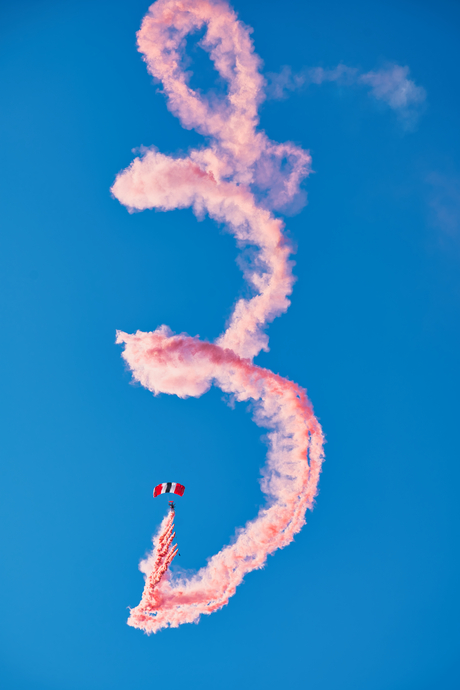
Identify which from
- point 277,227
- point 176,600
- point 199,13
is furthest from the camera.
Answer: point 176,600

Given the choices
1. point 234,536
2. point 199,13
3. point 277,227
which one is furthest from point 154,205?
point 234,536

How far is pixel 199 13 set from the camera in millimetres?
24984

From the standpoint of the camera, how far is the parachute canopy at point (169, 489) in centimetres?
3014

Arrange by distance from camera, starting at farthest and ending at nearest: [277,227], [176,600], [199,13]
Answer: [176,600] < [277,227] < [199,13]

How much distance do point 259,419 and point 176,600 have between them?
1447 cm

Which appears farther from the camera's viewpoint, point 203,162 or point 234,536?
point 234,536

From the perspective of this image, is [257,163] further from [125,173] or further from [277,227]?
[125,173]

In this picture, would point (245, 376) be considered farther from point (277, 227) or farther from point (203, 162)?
point (203, 162)

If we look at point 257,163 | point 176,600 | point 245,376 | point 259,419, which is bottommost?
point 176,600

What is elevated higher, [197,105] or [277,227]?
[197,105]

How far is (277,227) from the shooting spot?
2709 cm

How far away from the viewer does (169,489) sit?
3044 cm

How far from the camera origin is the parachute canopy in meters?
30.1

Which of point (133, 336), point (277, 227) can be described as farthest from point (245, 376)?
point (277, 227)
